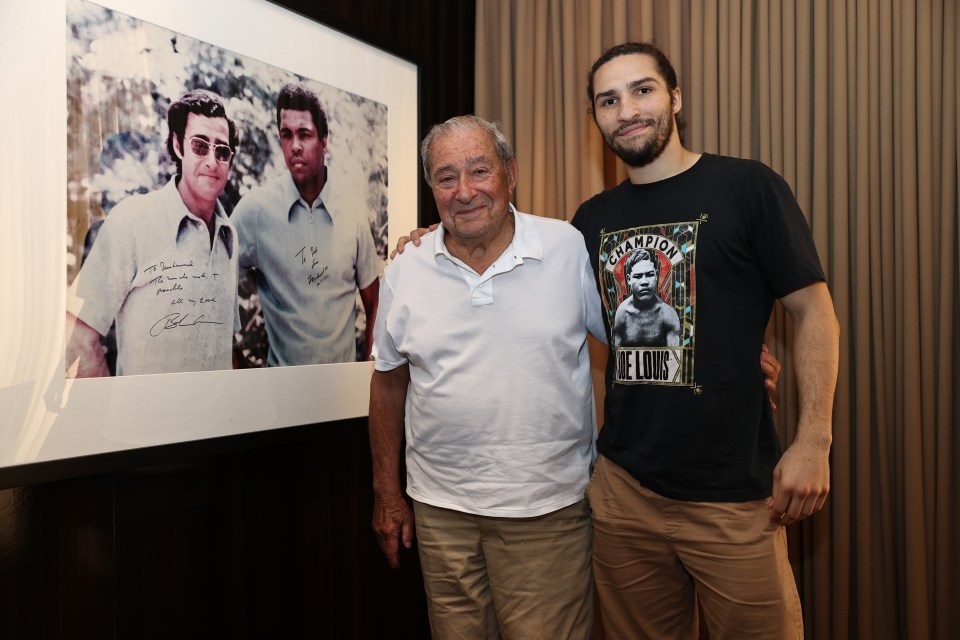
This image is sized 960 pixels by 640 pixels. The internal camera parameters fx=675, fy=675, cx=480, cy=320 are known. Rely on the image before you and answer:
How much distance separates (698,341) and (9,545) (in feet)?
4.10

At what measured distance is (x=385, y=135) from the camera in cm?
178

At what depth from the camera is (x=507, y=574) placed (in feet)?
4.68

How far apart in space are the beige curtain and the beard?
632 millimetres

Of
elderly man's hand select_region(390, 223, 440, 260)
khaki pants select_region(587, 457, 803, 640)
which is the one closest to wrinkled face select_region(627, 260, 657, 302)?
khaki pants select_region(587, 457, 803, 640)

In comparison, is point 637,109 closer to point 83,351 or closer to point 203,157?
point 203,157

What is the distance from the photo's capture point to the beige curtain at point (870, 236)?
1.68 m

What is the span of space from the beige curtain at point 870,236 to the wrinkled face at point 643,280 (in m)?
0.72

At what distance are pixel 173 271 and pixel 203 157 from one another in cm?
24

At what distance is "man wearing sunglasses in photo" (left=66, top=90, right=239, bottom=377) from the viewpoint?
117 centimetres

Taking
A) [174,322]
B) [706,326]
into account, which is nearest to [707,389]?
[706,326]

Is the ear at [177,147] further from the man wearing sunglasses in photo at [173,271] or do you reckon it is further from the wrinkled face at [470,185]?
the wrinkled face at [470,185]

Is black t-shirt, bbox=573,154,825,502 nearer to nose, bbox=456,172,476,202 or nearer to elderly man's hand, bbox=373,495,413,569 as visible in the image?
nose, bbox=456,172,476,202

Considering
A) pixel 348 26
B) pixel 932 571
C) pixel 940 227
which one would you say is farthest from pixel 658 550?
pixel 348 26

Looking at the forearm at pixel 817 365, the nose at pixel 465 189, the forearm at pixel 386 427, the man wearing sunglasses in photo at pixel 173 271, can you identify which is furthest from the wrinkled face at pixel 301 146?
the forearm at pixel 817 365
